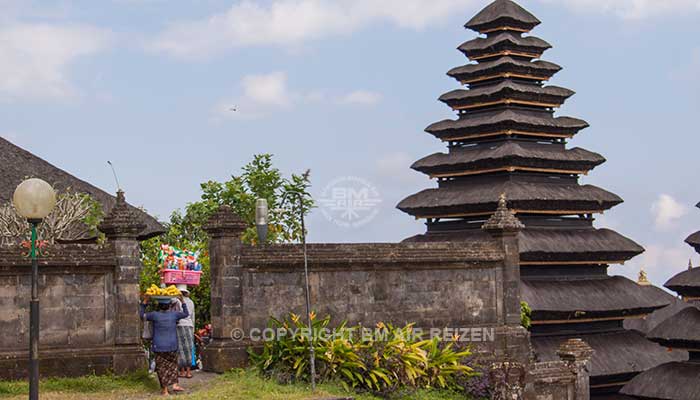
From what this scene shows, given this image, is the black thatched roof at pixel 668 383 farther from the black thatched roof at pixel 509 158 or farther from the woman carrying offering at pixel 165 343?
the woman carrying offering at pixel 165 343

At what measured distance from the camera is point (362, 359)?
71.6ft

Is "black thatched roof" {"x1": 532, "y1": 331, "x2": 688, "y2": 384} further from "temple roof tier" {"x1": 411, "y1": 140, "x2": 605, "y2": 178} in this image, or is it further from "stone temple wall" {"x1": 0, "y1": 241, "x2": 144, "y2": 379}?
"stone temple wall" {"x1": 0, "y1": 241, "x2": 144, "y2": 379}

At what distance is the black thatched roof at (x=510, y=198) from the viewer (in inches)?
1412

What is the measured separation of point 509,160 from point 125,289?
18.1 meters

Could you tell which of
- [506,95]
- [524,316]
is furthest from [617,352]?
[524,316]

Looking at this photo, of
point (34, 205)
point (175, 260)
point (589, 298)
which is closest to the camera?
point (34, 205)

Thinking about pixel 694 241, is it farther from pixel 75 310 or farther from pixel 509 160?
pixel 75 310

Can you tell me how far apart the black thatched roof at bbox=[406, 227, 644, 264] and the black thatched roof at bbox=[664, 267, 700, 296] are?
315cm

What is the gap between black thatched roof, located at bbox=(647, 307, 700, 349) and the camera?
105ft

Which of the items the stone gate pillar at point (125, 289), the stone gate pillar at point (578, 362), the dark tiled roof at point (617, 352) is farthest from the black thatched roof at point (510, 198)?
the stone gate pillar at point (125, 289)

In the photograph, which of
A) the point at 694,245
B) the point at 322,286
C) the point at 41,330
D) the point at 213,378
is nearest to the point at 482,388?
the point at 322,286

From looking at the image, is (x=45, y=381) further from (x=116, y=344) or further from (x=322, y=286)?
(x=322, y=286)

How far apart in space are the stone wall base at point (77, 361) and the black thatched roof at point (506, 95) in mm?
19927

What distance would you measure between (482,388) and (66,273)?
28.8 feet
